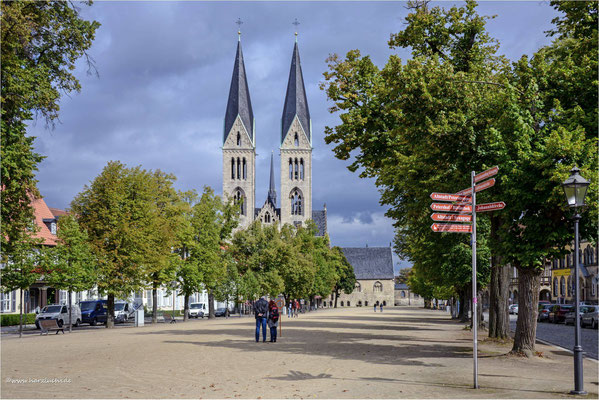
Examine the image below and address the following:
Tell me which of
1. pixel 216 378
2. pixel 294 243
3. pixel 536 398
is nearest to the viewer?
pixel 536 398

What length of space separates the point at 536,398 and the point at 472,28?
51.7ft

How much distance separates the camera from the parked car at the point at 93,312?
47.9 metres

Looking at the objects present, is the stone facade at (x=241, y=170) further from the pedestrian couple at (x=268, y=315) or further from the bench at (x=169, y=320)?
the pedestrian couple at (x=268, y=315)

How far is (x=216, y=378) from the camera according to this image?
46.3ft

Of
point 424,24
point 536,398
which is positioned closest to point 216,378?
point 536,398

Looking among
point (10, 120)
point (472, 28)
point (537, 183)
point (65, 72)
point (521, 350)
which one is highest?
point (472, 28)

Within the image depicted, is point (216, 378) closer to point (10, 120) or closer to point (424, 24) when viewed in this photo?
point (10, 120)

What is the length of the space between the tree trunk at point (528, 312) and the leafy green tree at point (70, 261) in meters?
25.4

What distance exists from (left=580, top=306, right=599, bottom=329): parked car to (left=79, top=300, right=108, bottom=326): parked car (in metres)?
33.1

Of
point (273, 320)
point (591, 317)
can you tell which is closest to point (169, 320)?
point (591, 317)

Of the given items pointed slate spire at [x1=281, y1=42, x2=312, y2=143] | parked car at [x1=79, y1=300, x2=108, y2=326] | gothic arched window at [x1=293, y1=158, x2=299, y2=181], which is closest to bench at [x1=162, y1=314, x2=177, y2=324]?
parked car at [x1=79, y1=300, x2=108, y2=326]

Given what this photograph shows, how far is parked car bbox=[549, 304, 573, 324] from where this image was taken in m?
49.0

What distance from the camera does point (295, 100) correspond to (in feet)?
396

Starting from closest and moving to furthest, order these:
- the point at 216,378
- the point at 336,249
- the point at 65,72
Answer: the point at 216,378, the point at 65,72, the point at 336,249
